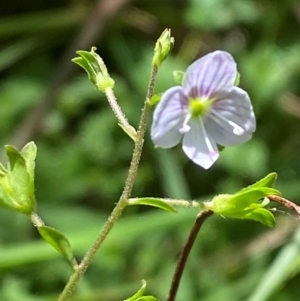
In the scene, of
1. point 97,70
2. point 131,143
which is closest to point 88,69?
point 97,70

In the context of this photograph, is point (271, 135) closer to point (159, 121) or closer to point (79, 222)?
point (79, 222)

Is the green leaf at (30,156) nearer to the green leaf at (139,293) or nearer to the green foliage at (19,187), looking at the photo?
the green foliage at (19,187)

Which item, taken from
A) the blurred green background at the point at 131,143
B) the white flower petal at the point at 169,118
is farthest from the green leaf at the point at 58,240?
the blurred green background at the point at 131,143

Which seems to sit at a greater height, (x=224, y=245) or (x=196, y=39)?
(x=196, y=39)

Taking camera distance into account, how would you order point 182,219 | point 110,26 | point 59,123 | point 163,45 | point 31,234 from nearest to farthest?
point 163,45
point 182,219
point 31,234
point 59,123
point 110,26

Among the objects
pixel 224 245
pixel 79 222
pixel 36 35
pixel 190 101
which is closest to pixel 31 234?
pixel 79 222

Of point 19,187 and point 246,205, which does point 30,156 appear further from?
point 246,205
